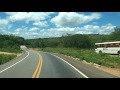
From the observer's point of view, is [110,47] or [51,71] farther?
[110,47]

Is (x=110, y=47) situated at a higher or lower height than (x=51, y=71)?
higher

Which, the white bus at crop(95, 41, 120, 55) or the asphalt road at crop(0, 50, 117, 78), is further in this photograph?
the white bus at crop(95, 41, 120, 55)

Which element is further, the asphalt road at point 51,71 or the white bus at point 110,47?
the white bus at point 110,47
